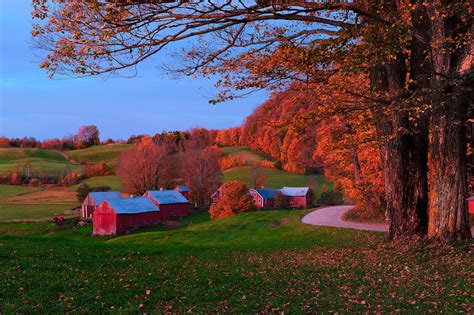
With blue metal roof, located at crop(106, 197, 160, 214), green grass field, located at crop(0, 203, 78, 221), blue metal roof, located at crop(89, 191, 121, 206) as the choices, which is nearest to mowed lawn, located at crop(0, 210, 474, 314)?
blue metal roof, located at crop(106, 197, 160, 214)

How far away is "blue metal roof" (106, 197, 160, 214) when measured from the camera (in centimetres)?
4218

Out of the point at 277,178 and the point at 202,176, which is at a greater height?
the point at 202,176

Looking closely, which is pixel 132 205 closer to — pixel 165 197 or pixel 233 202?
pixel 165 197

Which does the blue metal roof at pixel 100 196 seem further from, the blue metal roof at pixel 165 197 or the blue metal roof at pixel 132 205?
the blue metal roof at pixel 132 205

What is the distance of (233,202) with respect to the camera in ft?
141

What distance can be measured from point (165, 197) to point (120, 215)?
375 inches

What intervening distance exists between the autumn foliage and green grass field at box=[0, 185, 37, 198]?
4375 cm

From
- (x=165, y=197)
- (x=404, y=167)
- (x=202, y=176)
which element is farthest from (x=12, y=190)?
(x=404, y=167)

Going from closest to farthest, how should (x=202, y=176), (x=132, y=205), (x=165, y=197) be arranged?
1. (x=132, y=205)
2. (x=165, y=197)
3. (x=202, y=176)

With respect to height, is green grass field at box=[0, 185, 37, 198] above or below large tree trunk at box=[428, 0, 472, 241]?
below

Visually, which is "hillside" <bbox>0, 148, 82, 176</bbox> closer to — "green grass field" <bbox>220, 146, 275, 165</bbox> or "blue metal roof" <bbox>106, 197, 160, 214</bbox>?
"green grass field" <bbox>220, 146, 275, 165</bbox>

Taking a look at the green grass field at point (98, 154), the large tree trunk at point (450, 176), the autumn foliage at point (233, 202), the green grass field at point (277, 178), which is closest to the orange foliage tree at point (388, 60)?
the large tree trunk at point (450, 176)

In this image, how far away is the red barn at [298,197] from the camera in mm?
55688

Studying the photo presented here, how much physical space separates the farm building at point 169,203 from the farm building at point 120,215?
7.91 ft
